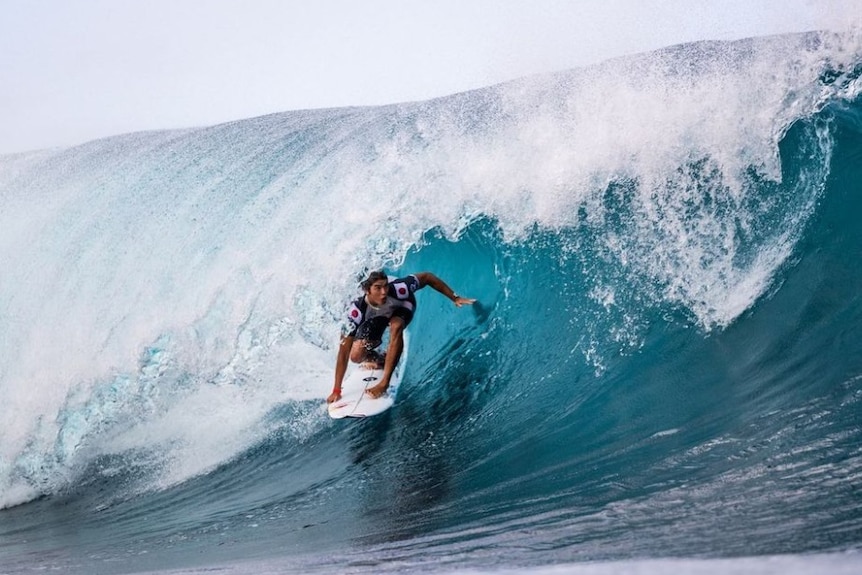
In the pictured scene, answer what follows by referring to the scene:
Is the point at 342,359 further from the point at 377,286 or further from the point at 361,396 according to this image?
the point at 377,286

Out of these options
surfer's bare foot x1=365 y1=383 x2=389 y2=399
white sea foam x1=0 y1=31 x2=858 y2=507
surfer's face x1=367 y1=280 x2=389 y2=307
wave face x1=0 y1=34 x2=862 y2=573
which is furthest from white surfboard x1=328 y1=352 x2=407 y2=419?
surfer's face x1=367 y1=280 x2=389 y2=307

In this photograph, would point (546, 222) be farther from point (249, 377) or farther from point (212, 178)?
point (212, 178)

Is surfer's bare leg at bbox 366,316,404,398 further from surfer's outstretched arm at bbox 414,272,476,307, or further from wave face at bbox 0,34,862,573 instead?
surfer's outstretched arm at bbox 414,272,476,307

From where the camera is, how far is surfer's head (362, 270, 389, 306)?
5139 mm

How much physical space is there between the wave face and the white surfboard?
0.46 feet

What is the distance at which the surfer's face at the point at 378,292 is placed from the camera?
515 cm

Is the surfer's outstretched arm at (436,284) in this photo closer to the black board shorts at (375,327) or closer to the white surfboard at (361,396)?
the black board shorts at (375,327)

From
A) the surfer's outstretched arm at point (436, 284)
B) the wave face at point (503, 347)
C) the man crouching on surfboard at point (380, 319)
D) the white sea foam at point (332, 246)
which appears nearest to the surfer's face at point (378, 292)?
the man crouching on surfboard at point (380, 319)

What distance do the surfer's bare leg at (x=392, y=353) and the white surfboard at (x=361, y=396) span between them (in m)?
0.05

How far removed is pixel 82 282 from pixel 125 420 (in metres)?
2.77

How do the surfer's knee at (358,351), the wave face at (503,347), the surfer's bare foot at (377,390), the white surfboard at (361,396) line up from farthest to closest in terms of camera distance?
the surfer's knee at (358,351)
the surfer's bare foot at (377,390)
the white surfboard at (361,396)
the wave face at (503,347)

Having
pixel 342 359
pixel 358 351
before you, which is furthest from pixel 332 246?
pixel 342 359

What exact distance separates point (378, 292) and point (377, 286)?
0.18ft

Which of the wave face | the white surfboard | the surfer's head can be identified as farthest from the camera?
the white surfboard
